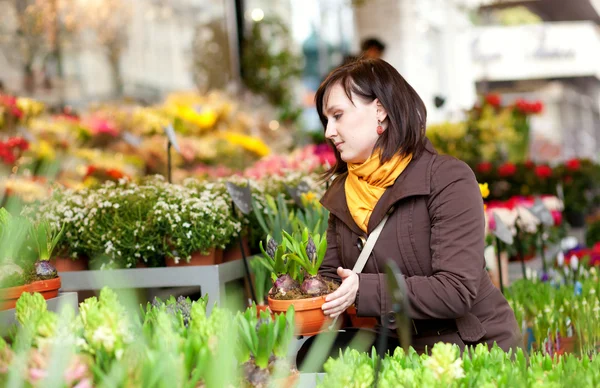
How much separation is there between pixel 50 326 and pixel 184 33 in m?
6.54

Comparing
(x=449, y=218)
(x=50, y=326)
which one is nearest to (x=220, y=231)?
(x=449, y=218)

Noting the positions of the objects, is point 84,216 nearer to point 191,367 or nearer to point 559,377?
point 191,367

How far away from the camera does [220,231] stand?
2924 mm

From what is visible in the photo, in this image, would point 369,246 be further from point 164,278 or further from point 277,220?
point 164,278

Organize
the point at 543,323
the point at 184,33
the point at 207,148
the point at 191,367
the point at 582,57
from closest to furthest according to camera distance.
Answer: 1. the point at 191,367
2. the point at 543,323
3. the point at 207,148
4. the point at 184,33
5. the point at 582,57

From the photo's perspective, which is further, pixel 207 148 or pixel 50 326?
pixel 207 148

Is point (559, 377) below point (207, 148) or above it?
below

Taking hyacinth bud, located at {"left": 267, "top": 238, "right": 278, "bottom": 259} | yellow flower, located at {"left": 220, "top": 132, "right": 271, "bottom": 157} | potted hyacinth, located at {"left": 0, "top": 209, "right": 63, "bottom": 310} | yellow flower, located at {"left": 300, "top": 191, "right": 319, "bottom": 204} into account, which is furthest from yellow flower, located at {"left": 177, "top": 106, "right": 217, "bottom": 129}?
hyacinth bud, located at {"left": 267, "top": 238, "right": 278, "bottom": 259}

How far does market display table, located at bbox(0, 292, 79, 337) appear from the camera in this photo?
1.83 m

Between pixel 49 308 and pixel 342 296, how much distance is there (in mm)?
841

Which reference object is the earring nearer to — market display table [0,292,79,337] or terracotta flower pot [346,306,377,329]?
terracotta flower pot [346,306,377,329]

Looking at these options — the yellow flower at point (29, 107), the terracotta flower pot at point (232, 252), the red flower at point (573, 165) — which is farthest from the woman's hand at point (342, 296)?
the red flower at point (573, 165)

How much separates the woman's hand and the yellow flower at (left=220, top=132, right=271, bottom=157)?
12.7 ft

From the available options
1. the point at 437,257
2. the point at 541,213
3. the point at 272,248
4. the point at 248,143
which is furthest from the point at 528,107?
the point at 272,248
